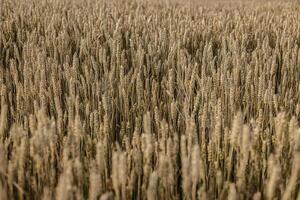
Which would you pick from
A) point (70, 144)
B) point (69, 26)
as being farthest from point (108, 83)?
point (69, 26)

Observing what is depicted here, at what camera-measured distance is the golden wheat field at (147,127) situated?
0.96 meters

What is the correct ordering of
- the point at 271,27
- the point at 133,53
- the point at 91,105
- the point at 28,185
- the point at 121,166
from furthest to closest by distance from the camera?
1. the point at 271,27
2. the point at 133,53
3. the point at 91,105
4. the point at 28,185
5. the point at 121,166

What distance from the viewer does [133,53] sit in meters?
2.16

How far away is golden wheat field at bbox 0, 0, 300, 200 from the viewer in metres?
0.96

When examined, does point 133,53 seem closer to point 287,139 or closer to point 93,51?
point 93,51

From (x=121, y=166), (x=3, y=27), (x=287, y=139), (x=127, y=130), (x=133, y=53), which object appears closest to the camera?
A: (x=121, y=166)

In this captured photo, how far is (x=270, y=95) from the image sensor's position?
144 centimetres

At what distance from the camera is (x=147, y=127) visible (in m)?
1.00

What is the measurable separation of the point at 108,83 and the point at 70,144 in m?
0.65

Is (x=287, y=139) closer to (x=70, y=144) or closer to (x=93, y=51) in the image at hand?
(x=70, y=144)

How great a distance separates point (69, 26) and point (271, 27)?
51.7 inches

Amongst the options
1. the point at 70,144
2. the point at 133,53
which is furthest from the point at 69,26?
the point at 70,144

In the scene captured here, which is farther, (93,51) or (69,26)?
(69,26)

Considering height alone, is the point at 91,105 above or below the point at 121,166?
below
